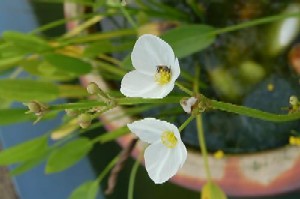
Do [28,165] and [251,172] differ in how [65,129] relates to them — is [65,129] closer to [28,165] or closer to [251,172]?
[28,165]

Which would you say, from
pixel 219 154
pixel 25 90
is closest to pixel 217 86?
pixel 219 154

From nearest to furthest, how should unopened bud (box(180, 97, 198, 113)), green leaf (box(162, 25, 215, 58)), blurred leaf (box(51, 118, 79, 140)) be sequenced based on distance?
unopened bud (box(180, 97, 198, 113)), green leaf (box(162, 25, 215, 58)), blurred leaf (box(51, 118, 79, 140))

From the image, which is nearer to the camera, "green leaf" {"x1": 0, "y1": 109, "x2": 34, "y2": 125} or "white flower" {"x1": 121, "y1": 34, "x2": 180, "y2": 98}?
"white flower" {"x1": 121, "y1": 34, "x2": 180, "y2": 98}

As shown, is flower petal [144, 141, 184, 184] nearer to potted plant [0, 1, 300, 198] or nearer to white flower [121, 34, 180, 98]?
white flower [121, 34, 180, 98]

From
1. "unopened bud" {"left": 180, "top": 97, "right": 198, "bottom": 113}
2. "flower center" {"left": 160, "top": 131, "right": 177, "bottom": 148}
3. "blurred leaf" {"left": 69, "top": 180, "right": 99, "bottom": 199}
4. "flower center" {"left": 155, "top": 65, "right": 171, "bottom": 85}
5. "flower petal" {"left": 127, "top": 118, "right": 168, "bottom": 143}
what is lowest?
"flower center" {"left": 160, "top": 131, "right": 177, "bottom": 148}

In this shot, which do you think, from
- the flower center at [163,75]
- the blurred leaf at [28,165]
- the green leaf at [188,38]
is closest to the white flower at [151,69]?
the flower center at [163,75]

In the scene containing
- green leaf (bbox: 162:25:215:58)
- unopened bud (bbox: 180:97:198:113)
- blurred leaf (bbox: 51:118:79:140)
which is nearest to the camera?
unopened bud (bbox: 180:97:198:113)

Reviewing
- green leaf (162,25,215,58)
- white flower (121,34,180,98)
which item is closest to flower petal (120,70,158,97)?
white flower (121,34,180,98)
